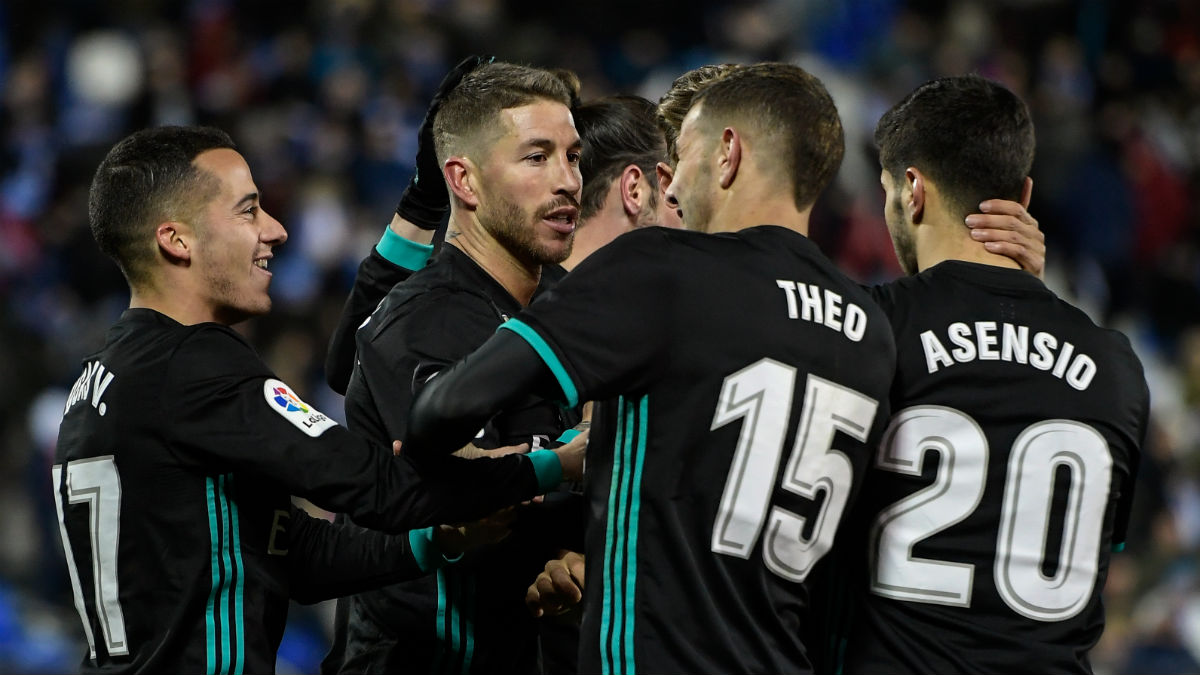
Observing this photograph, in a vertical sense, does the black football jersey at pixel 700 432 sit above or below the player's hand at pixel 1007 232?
below

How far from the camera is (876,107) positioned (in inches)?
462

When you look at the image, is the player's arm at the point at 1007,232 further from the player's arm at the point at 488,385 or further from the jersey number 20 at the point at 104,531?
the jersey number 20 at the point at 104,531

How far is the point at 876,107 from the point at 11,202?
648cm

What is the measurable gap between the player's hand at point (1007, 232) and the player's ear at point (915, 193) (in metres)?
0.12

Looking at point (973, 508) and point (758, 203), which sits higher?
point (758, 203)

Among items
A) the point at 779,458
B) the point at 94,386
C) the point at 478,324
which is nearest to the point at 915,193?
the point at 779,458

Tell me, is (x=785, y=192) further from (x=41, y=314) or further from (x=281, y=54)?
(x=281, y=54)

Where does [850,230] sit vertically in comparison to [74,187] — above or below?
above

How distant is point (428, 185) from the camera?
4.43 m

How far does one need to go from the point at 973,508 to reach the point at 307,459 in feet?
4.93

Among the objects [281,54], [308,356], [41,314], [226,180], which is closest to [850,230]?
[308,356]

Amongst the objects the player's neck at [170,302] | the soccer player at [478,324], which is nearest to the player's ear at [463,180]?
the soccer player at [478,324]

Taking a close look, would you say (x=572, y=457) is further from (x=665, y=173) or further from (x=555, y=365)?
(x=665, y=173)

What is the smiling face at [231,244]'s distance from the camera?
3668 mm
